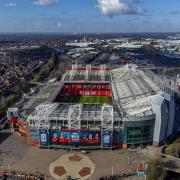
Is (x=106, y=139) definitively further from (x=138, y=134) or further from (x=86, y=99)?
(x=86, y=99)

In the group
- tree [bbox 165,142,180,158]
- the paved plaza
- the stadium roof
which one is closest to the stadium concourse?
the stadium roof

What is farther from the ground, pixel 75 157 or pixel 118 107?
pixel 118 107

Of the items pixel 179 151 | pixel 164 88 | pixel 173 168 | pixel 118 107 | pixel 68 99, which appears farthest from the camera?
pixel 68 99

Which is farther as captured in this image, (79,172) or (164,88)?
(164,88)

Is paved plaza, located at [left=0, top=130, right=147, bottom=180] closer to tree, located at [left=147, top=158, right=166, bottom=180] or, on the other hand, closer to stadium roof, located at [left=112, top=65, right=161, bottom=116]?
tree, located at [left=147, top=158, right=166, bottom=180]

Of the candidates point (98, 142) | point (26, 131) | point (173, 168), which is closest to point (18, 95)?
point (26, 131)

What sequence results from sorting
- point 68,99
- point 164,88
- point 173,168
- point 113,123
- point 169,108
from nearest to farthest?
point 173,168, point 113,123, point 169,108, point 164,88, point 68,99

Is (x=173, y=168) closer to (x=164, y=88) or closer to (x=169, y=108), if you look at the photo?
(x=169, y=108)
